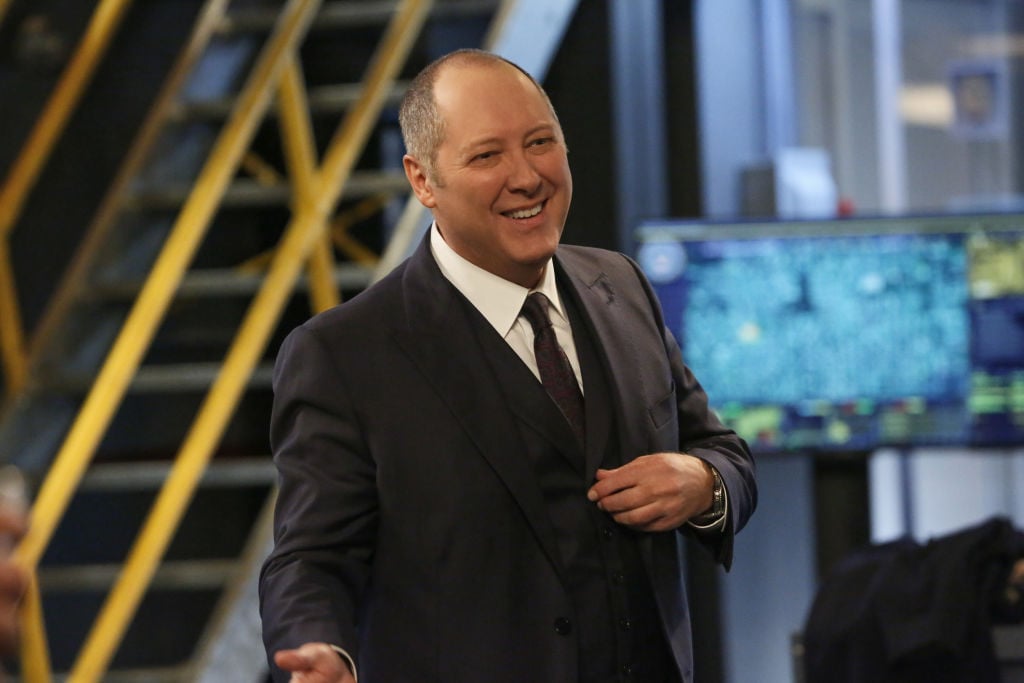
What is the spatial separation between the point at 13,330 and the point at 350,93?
1097 millimetres

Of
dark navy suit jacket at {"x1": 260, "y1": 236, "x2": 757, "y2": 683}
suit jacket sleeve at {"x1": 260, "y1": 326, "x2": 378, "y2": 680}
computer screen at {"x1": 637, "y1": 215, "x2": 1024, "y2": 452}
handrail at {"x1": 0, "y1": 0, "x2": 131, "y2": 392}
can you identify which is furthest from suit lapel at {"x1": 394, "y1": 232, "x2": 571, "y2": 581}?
computer screen at {"x1": 637, "y1": 215, "x2": 1024, "y2": 452}

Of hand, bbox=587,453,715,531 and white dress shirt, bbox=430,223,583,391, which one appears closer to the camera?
hand, bbox=587,453,715,531

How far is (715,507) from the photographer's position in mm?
1960

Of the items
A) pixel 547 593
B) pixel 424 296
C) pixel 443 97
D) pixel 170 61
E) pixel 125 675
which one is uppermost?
pixel 170 61

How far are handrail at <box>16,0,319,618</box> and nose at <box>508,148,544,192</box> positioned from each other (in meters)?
1.41

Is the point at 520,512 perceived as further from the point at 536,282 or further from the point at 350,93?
the point at 350,93

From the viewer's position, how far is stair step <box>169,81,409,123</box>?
14.0ft

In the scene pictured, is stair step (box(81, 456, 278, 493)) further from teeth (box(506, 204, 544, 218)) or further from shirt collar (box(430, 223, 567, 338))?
teeth (box(506, 204, 544, 218))

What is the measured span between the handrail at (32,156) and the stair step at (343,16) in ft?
1.30

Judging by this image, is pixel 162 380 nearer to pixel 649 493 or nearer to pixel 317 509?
pixel 317 509

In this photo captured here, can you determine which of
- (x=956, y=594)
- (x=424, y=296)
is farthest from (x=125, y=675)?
(x=424, y=296)

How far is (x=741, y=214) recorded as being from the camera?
5.60m

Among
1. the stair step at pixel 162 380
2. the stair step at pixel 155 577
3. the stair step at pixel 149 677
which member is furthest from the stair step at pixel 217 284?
the stair step at pixel 149 677

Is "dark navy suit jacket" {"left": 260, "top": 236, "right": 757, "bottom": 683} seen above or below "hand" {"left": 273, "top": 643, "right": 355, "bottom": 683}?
above
